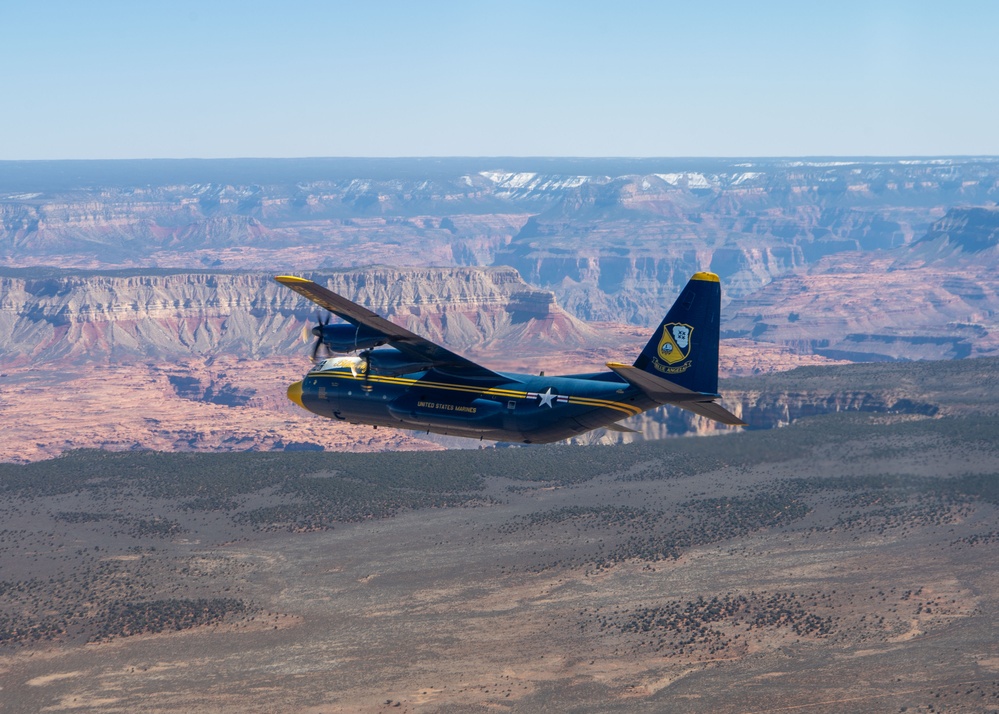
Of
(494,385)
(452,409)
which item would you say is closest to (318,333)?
(452,409)

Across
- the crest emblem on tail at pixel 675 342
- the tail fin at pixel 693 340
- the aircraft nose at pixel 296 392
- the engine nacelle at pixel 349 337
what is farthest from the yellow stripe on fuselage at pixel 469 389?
the engine nacelle at pixel 349 337

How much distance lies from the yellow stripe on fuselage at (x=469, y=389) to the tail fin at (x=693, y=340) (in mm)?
2648

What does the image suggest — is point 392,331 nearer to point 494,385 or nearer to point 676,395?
point 494,385

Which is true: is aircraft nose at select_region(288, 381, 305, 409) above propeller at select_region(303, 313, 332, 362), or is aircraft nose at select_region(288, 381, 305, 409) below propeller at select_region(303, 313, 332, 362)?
below

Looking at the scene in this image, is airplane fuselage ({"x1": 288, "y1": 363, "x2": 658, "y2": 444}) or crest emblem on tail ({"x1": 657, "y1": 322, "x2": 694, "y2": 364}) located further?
airplane fuselage ({"x1": 288, "y1": 363, "x2": 658, "y2": 444})

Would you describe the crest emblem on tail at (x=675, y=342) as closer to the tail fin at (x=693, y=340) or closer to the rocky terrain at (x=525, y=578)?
the tail fin at (x=693, y=340)

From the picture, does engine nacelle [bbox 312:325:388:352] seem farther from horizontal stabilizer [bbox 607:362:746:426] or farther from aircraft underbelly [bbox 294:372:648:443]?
horizontal stabilizer [bbox 607:362:746:426]

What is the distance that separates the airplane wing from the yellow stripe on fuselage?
783 mm

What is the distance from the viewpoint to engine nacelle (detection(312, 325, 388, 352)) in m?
59.9

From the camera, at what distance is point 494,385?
64.2 m

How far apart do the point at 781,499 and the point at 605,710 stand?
171 feet

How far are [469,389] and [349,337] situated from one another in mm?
8293

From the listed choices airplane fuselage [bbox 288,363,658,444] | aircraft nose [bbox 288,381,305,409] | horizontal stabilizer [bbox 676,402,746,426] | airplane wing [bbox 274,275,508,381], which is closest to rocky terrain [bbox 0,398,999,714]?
aircraft nose [bbox 288,381,305,409]

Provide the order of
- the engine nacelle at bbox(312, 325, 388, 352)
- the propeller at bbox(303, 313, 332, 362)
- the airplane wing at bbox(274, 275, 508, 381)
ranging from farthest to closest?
the propeller at bbox(303, 313, 332, 362) < the engine nacelle at bbox(312, 325, 388, 352) < the airplane wing at bbox(274, 275, 508, 381)
